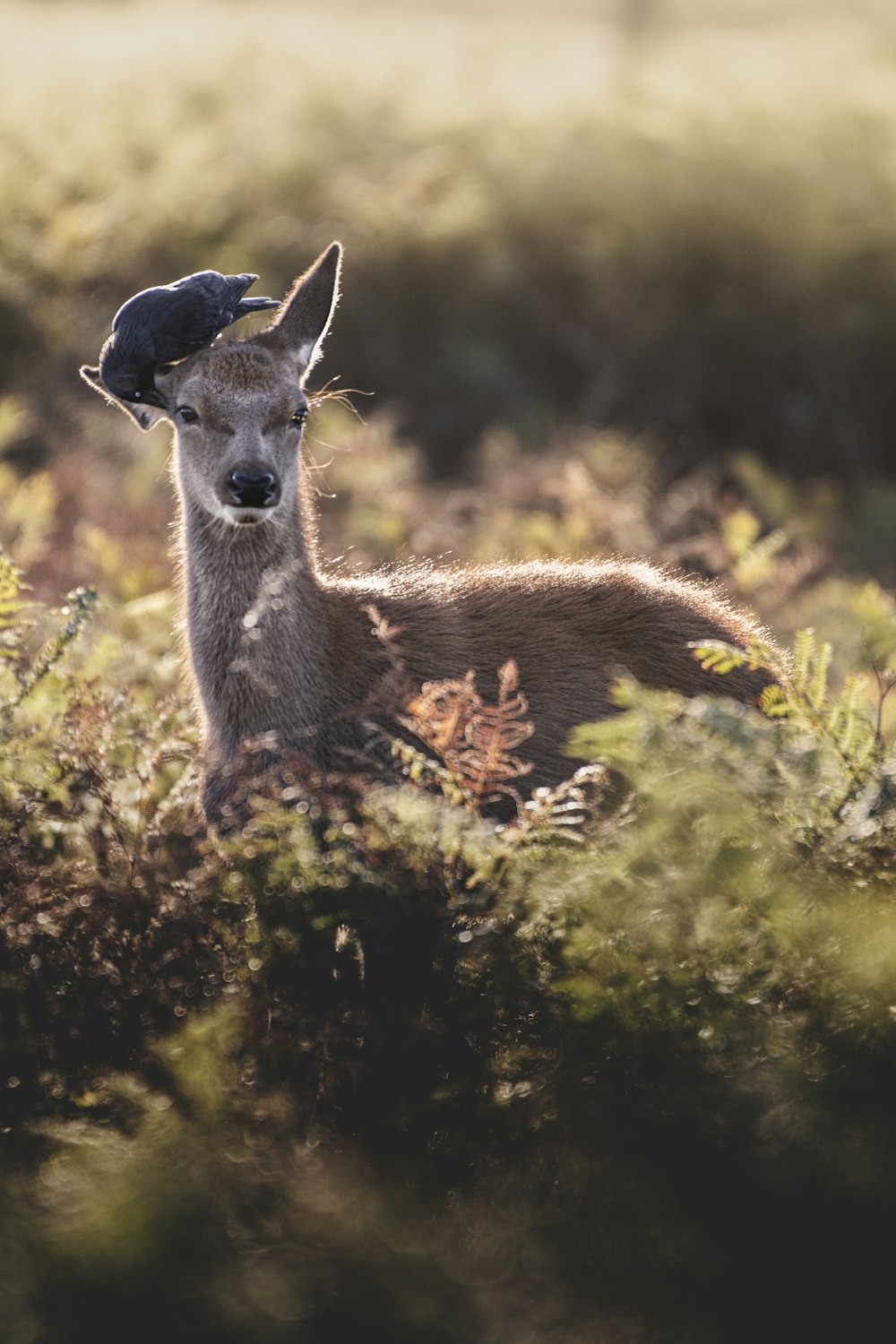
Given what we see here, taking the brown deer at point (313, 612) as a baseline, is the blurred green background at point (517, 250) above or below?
above

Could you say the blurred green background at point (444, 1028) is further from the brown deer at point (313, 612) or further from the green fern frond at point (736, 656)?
the brown deer at point (313, 612)

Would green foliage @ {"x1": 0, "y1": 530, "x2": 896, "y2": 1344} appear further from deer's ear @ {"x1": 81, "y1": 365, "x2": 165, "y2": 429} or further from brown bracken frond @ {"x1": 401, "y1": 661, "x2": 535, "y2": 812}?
deer's ear @ {"x1": 81, "y1": 365, "x2": 165, "y2": 429}

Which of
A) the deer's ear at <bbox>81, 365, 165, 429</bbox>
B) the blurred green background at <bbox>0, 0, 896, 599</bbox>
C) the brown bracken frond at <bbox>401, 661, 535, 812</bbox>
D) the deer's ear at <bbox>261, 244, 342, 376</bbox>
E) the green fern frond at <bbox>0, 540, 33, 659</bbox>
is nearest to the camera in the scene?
the brown bracken frond at <bbox>401, 661, 535, 812</bbox>

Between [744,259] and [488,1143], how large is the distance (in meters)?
11.2

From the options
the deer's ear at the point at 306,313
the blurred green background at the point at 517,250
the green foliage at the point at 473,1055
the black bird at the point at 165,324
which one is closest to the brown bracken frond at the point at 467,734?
the green foliage at the point at 473,1055

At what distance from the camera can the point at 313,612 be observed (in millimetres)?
5086

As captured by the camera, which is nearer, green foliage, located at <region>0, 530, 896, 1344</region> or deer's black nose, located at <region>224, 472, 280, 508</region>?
green foliage, located at <region>0, 530, 896, 1344</region>

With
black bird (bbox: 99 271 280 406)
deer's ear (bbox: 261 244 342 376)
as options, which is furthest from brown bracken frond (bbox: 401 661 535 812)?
deer's ear (bbox: 261 244 342 376)

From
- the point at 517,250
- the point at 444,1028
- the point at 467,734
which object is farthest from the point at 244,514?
the point at 517,250

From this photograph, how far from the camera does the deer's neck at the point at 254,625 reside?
16.2ft

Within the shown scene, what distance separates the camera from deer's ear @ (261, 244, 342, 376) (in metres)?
5.54

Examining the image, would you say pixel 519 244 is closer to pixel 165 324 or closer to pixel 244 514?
pixel 165 324

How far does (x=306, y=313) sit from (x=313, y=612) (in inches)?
52.2

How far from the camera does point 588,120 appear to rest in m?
14.7
